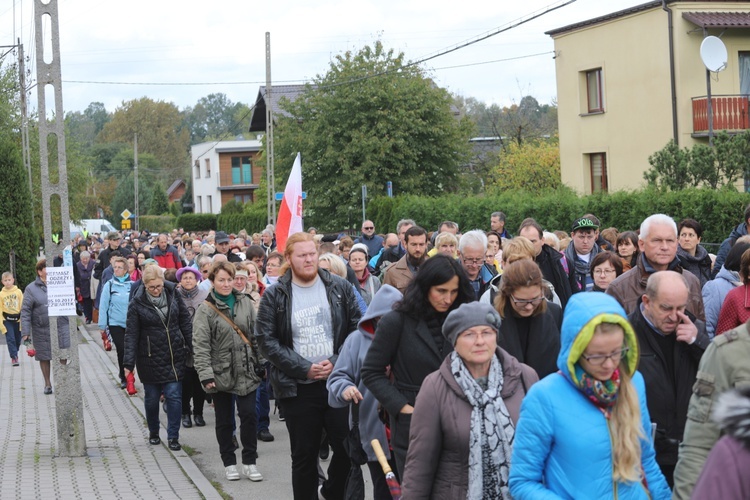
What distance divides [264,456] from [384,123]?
3043cm

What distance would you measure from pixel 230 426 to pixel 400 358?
3954 mm

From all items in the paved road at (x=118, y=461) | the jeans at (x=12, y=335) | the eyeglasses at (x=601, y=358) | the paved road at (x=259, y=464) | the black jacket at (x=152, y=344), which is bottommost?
the paved road at (x=259, y=464)

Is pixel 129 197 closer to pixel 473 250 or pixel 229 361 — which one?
pixel 229 361

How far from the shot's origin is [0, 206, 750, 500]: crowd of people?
148 inches

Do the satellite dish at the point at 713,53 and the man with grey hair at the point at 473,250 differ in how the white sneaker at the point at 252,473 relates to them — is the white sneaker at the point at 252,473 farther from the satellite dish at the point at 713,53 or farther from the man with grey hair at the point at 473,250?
the satellite dish at the point at 713,53

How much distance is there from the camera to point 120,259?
48.6ft

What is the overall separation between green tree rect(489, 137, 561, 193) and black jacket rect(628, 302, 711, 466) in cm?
3699

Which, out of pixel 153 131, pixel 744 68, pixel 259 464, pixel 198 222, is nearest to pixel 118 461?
pixel 259 464

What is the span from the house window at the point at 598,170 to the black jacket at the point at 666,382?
30559mm

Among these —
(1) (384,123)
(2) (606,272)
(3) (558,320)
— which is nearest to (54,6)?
(2) (606,272)

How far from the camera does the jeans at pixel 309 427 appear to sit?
7168 mm

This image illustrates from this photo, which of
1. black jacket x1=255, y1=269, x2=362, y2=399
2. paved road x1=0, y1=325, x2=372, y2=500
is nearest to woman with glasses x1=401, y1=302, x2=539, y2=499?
black jacket x1=255, y1=269, x2=362, y2=399

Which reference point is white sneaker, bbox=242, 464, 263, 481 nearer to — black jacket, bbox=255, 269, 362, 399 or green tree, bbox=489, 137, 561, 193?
black jacket, bbox=255, 269, 362, 399

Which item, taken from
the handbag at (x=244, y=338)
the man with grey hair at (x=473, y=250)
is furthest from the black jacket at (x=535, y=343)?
the handbag at (x=244, y=338)
